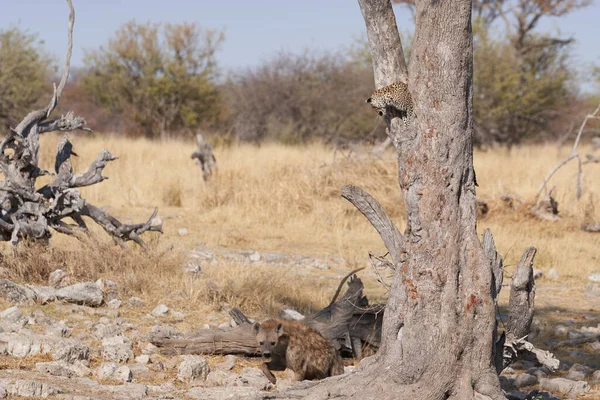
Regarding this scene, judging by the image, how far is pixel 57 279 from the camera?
23.9 ft

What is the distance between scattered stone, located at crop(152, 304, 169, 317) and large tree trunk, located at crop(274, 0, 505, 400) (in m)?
2.85

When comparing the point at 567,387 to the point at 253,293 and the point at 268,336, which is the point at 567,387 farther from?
the point at 253,293

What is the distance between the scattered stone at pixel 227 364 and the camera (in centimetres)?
569

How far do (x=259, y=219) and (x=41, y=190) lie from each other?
535cm

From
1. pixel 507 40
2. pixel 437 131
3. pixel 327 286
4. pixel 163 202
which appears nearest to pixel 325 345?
pixel 437 131

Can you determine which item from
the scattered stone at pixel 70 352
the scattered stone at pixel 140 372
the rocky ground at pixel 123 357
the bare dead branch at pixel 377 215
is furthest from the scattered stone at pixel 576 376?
the scattered stone at pixel 70 352

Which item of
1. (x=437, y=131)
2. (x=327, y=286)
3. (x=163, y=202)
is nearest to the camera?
(x=437, y=131)

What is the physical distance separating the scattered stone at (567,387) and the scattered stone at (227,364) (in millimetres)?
2113

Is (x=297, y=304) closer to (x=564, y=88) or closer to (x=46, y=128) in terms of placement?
(x=46, y=128)

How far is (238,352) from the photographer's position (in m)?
5.94

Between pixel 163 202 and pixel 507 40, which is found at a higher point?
pixel 507 40

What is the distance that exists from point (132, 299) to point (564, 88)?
83.0 feet

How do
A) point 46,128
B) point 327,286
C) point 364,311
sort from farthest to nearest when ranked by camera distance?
1. point 327,286
2. point 46,128
3. point 364,311

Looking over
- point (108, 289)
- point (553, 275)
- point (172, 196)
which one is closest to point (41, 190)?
point (108, 289)
